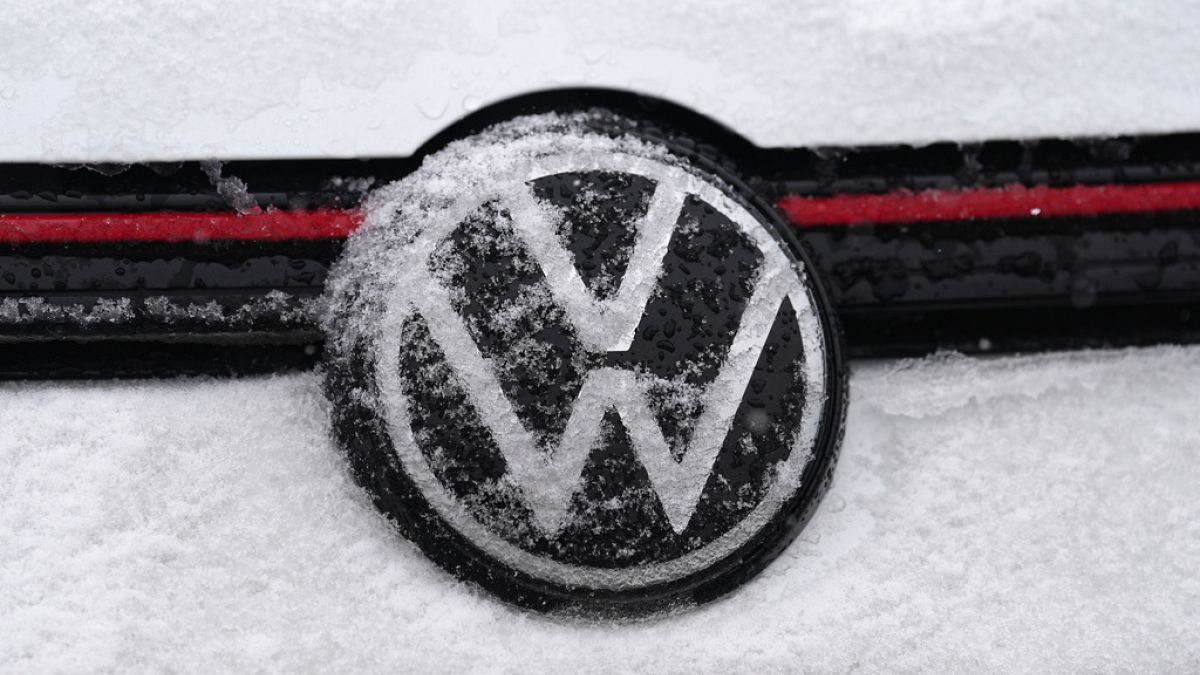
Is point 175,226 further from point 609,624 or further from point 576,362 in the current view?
point 609,624

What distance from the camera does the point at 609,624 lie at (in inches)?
42.4

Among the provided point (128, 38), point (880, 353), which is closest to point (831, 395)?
point (880, 353)

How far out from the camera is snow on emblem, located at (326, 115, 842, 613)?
98 cm

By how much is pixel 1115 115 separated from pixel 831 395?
45 cm

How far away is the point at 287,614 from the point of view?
1046 mm

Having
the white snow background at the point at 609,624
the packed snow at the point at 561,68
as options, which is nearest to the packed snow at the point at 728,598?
the white snow background at the point at 609,624

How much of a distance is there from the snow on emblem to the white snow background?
8 centimetres

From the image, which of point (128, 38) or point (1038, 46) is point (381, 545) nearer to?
point (128, 38)

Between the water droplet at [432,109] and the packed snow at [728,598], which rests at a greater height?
the water droplet at [432,109]

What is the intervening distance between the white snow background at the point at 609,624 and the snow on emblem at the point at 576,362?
8cm

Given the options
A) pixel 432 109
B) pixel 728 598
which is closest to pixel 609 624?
pixel 728 598

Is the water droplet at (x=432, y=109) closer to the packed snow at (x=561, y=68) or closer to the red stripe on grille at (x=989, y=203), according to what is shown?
the packed snow at (x=561, y=68)

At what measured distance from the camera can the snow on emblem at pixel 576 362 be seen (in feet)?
3.22

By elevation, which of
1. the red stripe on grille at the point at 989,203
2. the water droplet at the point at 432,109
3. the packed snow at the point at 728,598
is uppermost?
the red stripe on grille at the point at 989,203
